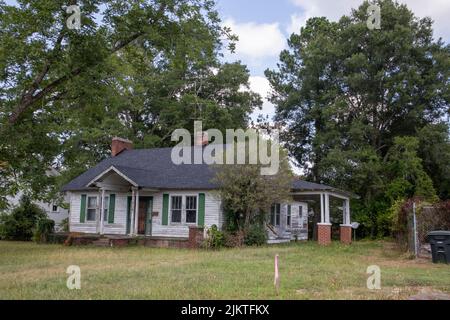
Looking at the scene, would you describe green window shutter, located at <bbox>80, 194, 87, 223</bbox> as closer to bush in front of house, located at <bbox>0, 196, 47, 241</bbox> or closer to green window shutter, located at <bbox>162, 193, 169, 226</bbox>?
bush in front of house, located at <bbox>0, 196, 47, 241</bbox>

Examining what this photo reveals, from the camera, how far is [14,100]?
1786 centimetres

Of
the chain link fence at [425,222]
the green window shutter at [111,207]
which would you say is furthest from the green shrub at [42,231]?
the chain link fence at [425,222]

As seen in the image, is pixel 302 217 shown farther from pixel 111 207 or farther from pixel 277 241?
pixel 111 207

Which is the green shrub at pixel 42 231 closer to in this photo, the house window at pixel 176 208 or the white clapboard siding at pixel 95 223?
the white clapboard siding at pixel 95 223

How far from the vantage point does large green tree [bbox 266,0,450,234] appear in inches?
1169

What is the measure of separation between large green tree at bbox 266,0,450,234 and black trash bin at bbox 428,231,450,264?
1465 cm

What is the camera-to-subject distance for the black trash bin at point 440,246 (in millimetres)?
13969

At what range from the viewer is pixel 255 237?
20.9 m

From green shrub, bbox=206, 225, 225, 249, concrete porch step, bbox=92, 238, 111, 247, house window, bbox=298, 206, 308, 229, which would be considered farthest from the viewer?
Answer: house window, bbox=298, 206, 308, 229

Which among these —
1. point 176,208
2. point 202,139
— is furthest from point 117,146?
point 176,208

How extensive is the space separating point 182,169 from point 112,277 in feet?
47.5

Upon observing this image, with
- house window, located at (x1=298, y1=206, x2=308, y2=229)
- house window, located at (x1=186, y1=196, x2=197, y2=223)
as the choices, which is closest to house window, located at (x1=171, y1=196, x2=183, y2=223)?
house window, located at (x1=186, y1=196, x2=197, y2=223)
